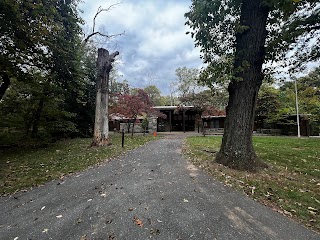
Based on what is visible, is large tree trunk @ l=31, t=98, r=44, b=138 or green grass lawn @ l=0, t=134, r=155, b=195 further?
large tree trunk @ l=31, t=98, r=44, b=138

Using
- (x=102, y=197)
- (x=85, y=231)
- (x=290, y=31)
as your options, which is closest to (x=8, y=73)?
(x=102, y=197)

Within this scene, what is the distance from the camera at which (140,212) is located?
9.21 ft

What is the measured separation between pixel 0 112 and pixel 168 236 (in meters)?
9.79

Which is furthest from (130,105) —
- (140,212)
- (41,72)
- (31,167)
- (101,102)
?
(140,212)

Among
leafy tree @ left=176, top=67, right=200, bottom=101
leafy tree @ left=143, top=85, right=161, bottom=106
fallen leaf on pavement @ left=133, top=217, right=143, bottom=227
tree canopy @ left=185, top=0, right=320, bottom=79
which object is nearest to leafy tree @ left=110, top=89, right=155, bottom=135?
tree canopy @ left=185, top=0, right=320, bottom=79

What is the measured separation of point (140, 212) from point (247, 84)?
447 cm

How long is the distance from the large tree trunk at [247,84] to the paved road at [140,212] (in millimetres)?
1543

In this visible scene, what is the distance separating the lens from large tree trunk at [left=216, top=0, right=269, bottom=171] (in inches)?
203

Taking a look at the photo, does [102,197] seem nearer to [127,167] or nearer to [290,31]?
[127,167]

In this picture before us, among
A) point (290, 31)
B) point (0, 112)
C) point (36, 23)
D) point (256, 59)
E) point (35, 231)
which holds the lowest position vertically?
point (35, 231)

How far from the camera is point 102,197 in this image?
11.1ft

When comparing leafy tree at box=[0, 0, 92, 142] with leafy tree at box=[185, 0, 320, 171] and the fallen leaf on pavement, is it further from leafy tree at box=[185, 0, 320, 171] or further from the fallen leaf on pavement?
the fallen leaf on pavement

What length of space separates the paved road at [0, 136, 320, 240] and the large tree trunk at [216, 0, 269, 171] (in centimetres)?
154

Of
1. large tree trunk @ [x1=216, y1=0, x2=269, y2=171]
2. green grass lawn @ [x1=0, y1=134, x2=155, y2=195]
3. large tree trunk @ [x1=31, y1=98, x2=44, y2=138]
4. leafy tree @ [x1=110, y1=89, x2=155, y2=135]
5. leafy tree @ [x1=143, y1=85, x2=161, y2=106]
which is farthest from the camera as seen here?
leafy tree @ [x1=143, y1=85, x2=161, y2=106]
